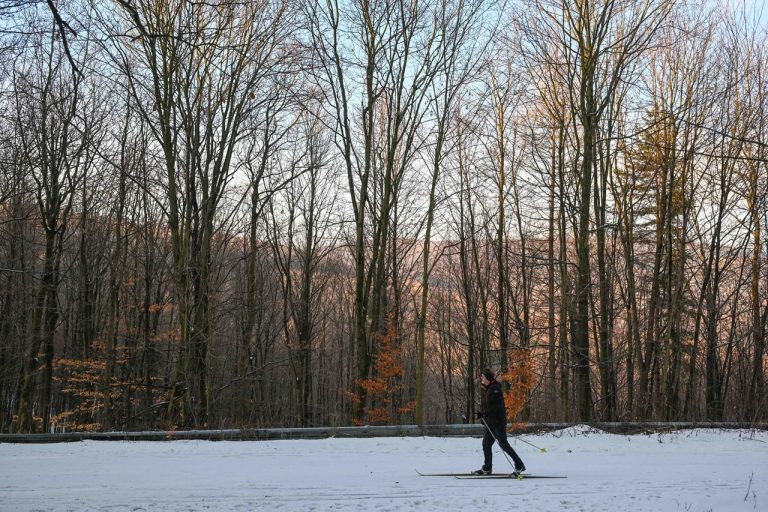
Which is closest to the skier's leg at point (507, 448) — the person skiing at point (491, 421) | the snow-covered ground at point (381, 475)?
the person skiing at point (491, 421)

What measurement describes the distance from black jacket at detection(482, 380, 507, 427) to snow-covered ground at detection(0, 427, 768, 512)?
1089mm

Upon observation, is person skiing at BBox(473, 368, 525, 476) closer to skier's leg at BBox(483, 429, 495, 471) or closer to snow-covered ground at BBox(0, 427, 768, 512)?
skier's leg at BBox(483, 429, 495, 471)

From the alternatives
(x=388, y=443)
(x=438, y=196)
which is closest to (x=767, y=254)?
(x=438, y=196)

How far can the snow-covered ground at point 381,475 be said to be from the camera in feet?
26.5

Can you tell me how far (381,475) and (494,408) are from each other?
223cm

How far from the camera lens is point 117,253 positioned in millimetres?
26562

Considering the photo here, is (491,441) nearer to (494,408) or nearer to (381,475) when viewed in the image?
(494,408)

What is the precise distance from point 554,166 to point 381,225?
10.4m

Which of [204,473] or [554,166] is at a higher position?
[554,166]

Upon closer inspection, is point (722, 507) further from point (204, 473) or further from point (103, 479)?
point (103, 479)

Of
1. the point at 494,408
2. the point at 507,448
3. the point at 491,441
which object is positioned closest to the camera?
the point at 507,448

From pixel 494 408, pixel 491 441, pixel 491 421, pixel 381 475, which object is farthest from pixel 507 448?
pixel 381 475

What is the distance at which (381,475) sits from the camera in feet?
34.4

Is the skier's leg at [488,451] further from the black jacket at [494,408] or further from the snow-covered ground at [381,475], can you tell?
the snow-covered ground at [381,475]
